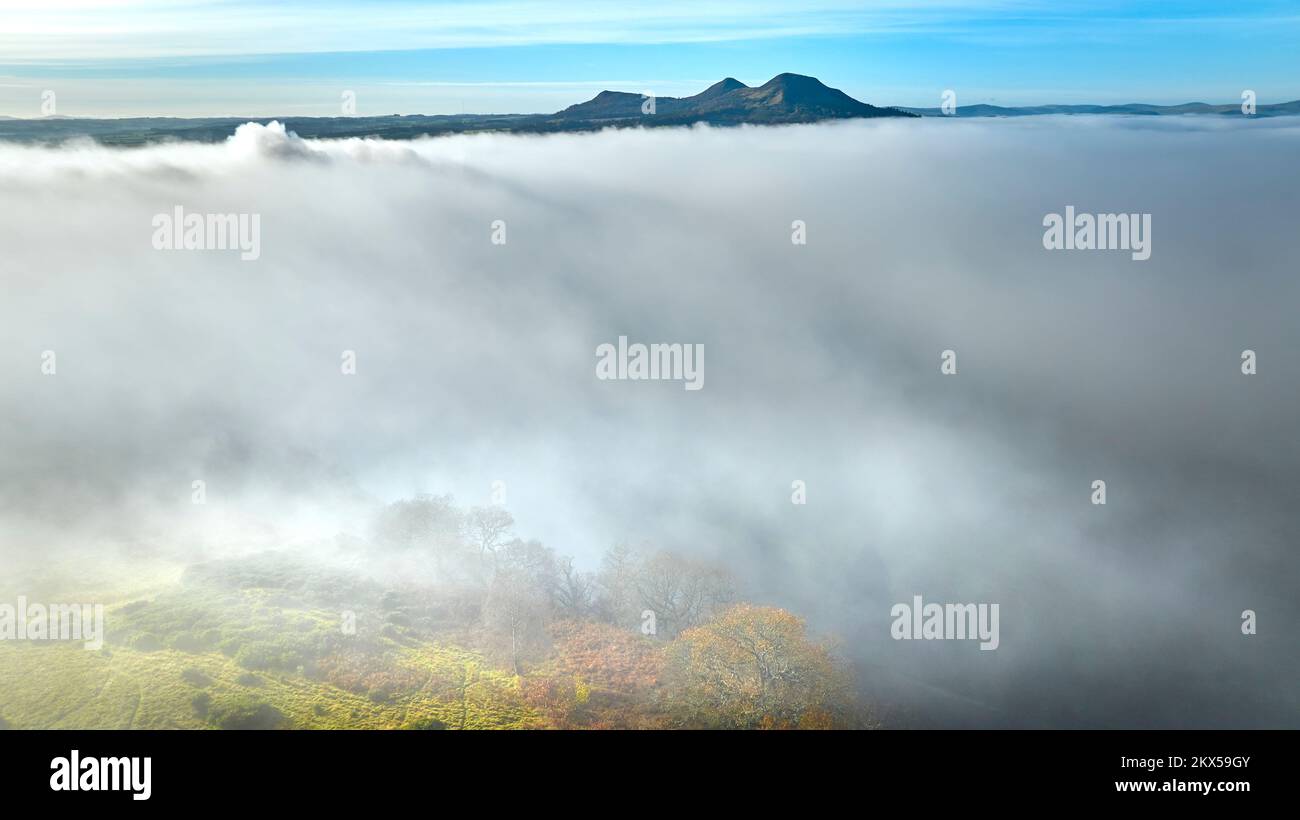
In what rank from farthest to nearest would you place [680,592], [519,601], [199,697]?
[680,592] → [519,601] → [199,697]

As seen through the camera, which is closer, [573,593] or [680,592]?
[680,592]

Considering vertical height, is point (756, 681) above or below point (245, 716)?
above

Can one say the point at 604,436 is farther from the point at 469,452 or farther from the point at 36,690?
the point at 36,690

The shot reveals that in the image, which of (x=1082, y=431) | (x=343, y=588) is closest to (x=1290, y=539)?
(x=1082, y=431)

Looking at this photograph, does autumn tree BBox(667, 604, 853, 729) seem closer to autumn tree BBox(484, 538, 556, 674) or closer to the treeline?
the treeline

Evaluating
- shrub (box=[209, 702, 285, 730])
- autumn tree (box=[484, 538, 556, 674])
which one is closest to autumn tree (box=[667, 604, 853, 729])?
autumn tree (box=[484, 538, 556, 674])

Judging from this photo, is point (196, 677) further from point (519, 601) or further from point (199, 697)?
point (519, 601)

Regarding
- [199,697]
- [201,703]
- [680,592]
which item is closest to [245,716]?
[201,703]

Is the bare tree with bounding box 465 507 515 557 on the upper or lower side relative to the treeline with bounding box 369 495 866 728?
upper

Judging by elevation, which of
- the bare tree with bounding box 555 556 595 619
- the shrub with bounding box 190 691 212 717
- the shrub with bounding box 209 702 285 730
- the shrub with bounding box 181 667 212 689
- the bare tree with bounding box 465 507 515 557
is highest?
the bare tree with bounding box 465 507 515 557
